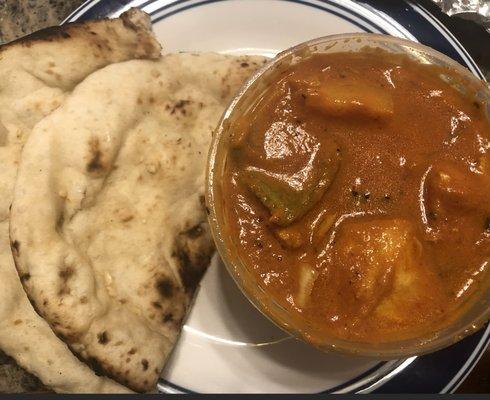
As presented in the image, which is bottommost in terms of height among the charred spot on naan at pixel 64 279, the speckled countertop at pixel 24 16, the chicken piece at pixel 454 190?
the charred spot on naan at pixel 64 279

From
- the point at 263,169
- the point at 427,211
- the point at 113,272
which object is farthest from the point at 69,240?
the point at 427,211

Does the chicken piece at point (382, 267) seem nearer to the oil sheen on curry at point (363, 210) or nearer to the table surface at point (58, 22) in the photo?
the oil sheen on curry at point (363, 210)

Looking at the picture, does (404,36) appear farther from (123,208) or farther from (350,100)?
(123,208)

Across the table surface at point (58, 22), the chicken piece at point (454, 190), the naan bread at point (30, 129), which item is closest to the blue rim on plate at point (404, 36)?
the table surface at point (58, 22)

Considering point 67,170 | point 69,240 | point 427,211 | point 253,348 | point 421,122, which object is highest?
point 421,122

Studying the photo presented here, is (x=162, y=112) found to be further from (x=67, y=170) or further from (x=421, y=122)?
(x=421, y=122)

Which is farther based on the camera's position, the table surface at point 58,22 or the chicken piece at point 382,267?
the table surface at point 58,22

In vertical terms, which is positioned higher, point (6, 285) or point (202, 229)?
point (202, 229)
